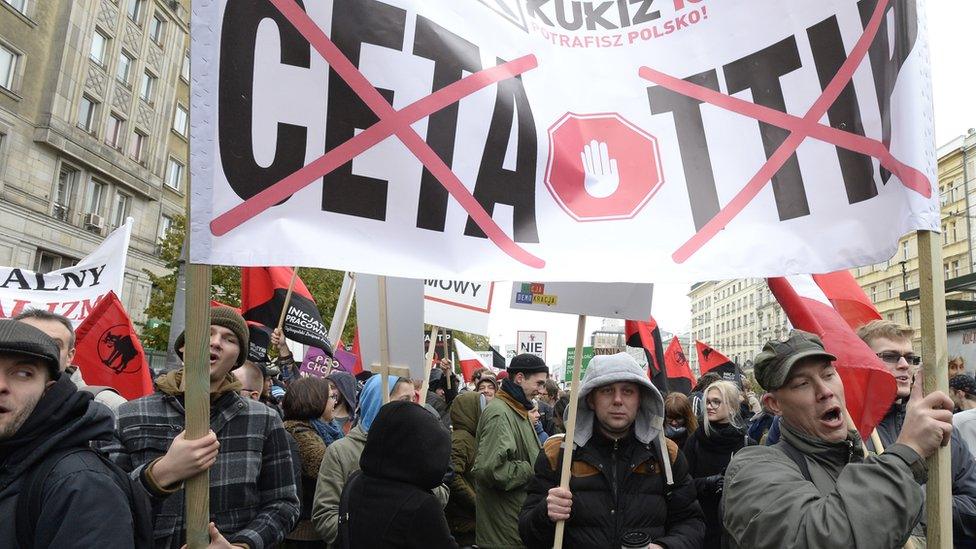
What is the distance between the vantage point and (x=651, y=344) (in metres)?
7.75

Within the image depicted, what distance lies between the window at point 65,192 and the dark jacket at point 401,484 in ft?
96.7

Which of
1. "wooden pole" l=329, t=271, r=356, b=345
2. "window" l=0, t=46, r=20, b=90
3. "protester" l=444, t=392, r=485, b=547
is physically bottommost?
"protester" l=444, t=392, r=485, b=547

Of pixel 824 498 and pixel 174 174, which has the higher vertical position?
pixel 174 174

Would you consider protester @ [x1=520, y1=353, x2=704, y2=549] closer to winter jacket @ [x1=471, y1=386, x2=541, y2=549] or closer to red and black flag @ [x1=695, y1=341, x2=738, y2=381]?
winter jacket @ [x1=471, y1=386, x2=541, y2=549]

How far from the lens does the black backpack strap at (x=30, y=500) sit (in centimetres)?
196

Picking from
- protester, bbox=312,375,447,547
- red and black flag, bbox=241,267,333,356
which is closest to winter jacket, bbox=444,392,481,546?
protester, bbox=312,375,447,547

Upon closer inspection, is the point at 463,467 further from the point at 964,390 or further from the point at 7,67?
the point at 7,67

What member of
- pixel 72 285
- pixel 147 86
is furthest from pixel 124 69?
pixel 72 285

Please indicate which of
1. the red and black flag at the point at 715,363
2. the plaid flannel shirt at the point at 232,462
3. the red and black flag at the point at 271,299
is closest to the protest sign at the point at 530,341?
the red and black flag at the point at 715,363

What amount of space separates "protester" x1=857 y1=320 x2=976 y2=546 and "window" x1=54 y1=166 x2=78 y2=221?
30.1 metres

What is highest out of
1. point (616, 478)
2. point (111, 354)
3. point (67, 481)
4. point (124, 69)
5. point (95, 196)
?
point (124, 69)

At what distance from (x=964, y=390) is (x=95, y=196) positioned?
3188 centimetres

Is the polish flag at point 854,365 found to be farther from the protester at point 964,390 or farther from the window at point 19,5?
the window at point 19,5

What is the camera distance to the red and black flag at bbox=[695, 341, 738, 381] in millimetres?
10550
